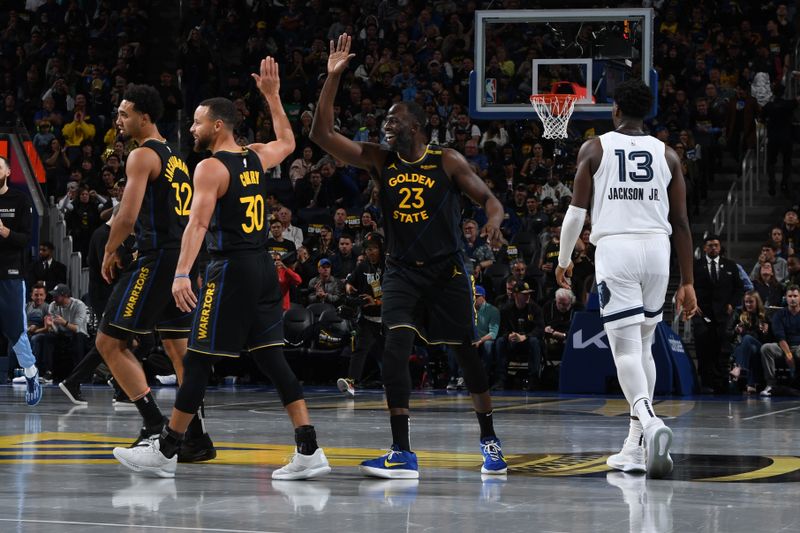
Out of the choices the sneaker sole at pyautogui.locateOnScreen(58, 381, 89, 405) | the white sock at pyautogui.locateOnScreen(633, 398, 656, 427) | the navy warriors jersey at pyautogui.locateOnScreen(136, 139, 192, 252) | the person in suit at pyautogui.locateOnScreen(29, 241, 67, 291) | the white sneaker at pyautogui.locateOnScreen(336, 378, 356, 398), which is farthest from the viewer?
the person in suit at pyautogui.locateOnScreen(29, 241, 67, 291)

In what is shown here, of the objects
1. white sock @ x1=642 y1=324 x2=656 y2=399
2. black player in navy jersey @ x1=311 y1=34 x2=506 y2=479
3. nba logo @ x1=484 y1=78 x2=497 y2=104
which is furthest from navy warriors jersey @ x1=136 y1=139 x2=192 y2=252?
nba logo @ x1=484 y1=78 x2=497 y2=104

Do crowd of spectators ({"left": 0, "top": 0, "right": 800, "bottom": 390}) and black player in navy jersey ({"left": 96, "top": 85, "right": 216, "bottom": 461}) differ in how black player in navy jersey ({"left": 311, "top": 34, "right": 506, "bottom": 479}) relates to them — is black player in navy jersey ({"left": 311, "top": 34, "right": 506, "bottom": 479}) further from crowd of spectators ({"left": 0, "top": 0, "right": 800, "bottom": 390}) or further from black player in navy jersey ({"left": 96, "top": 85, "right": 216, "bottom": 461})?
crowd of spectators ({"left": 0, "top": 0, "right": 800, "bottom": 390})

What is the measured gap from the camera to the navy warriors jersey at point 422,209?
7668 millimetres

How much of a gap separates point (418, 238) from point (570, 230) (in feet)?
2.99

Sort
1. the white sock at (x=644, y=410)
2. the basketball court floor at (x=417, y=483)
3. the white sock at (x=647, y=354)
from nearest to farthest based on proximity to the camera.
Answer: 1. the basketball court floor at (x=417, y=483)
2. the white sock at (x=644, y=410)
3. the white sock at (x=647, y=354)

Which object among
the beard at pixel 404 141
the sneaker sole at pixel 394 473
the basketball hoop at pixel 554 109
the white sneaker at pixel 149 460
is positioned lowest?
the sneaker sole at pixel 394 473

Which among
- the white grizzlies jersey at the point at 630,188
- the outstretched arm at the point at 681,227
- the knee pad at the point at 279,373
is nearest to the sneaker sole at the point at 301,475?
the knee pad at the point at 279,373

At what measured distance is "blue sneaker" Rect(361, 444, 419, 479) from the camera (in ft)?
24.1

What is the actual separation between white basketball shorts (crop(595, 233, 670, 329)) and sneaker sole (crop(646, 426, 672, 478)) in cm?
72

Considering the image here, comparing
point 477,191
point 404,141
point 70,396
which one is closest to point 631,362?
point 477,191

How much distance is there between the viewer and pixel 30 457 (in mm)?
8352

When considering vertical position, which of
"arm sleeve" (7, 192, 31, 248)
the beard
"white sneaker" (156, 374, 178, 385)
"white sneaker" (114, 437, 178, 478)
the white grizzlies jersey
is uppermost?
the beard

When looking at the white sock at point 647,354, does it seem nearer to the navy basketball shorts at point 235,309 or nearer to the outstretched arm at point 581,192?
the outstretched arm at point 581,192

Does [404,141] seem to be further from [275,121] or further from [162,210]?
[162,210]
